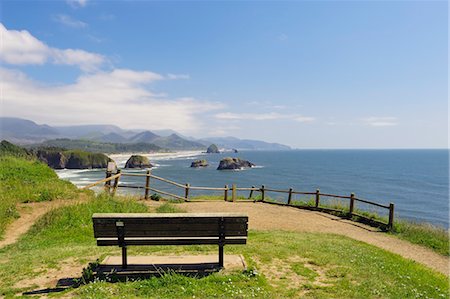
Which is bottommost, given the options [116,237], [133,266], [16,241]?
[16,241]

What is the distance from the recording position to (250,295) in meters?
4.92

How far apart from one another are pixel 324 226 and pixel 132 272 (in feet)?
34.3

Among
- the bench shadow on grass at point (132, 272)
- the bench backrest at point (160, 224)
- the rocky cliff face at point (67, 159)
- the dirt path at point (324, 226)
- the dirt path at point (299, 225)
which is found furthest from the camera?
the rocky cliff face at point (67, 159)

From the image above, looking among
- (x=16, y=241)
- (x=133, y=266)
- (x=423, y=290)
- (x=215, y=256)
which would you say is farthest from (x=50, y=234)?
(x=423, y=290)

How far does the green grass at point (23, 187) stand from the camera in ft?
38.4

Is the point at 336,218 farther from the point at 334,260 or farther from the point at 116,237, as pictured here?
the point at 116,237

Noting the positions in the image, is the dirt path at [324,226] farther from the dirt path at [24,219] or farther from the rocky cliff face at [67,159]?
the rocky cliff face at [67,159]

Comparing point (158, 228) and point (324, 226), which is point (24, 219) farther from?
point (324, 226)

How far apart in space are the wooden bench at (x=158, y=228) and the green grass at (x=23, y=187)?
21.2 feet

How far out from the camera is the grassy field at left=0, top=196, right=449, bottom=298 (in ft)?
16.8

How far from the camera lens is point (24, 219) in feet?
36.7

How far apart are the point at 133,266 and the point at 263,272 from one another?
2.50 metres

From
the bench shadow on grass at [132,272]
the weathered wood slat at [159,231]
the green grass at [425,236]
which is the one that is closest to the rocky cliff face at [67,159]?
the green grass at [425,236]

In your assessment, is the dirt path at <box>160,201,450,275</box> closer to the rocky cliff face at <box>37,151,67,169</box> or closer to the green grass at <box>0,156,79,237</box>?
the green grass at <box>0,156,79,237</box>
